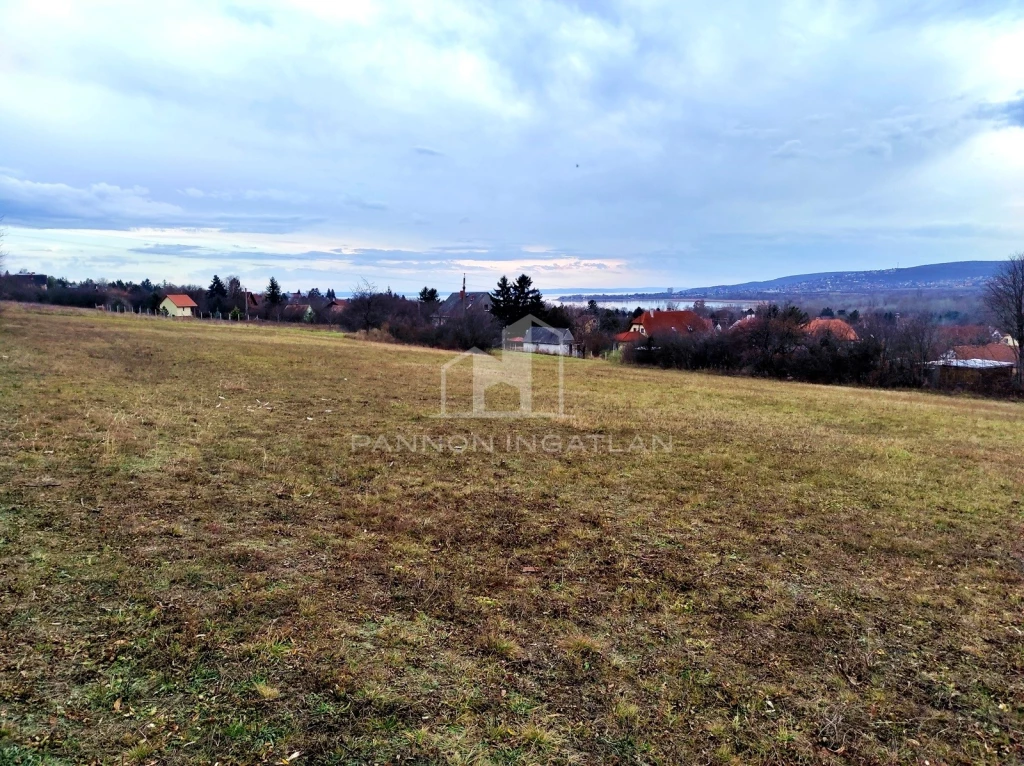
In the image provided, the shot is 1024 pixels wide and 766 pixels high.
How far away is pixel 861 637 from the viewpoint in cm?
337

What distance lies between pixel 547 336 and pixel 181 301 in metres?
53.8

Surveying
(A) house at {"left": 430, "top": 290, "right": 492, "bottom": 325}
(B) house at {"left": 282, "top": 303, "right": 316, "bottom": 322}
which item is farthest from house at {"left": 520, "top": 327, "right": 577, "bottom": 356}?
(B) house at {"left": 282, "top": 303, "right": 316, "bottom": 322}

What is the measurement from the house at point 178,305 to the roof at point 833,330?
2877 inches

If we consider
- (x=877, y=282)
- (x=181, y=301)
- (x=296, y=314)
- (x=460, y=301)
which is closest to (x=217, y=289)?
(x=181, y=301)

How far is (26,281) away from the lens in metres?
73.6

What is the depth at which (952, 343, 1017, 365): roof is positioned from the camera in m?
27.1

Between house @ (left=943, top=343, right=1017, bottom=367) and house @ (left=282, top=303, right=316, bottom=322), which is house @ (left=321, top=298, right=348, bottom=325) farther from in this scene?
house @ (left=943, top=343, right=1017, bottom=367)

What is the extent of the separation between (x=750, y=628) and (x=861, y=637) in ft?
2.31

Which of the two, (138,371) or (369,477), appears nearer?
(369,477)

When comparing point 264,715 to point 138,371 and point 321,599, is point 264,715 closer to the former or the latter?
point 321,599

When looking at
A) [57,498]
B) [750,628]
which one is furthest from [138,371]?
[750,628]

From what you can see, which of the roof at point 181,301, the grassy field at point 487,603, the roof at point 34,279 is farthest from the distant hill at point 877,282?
the grassy field at point 487,603

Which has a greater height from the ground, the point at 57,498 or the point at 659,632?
the point at 57,498

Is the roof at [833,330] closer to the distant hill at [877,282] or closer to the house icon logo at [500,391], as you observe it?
the house icon logo at [500,391]
